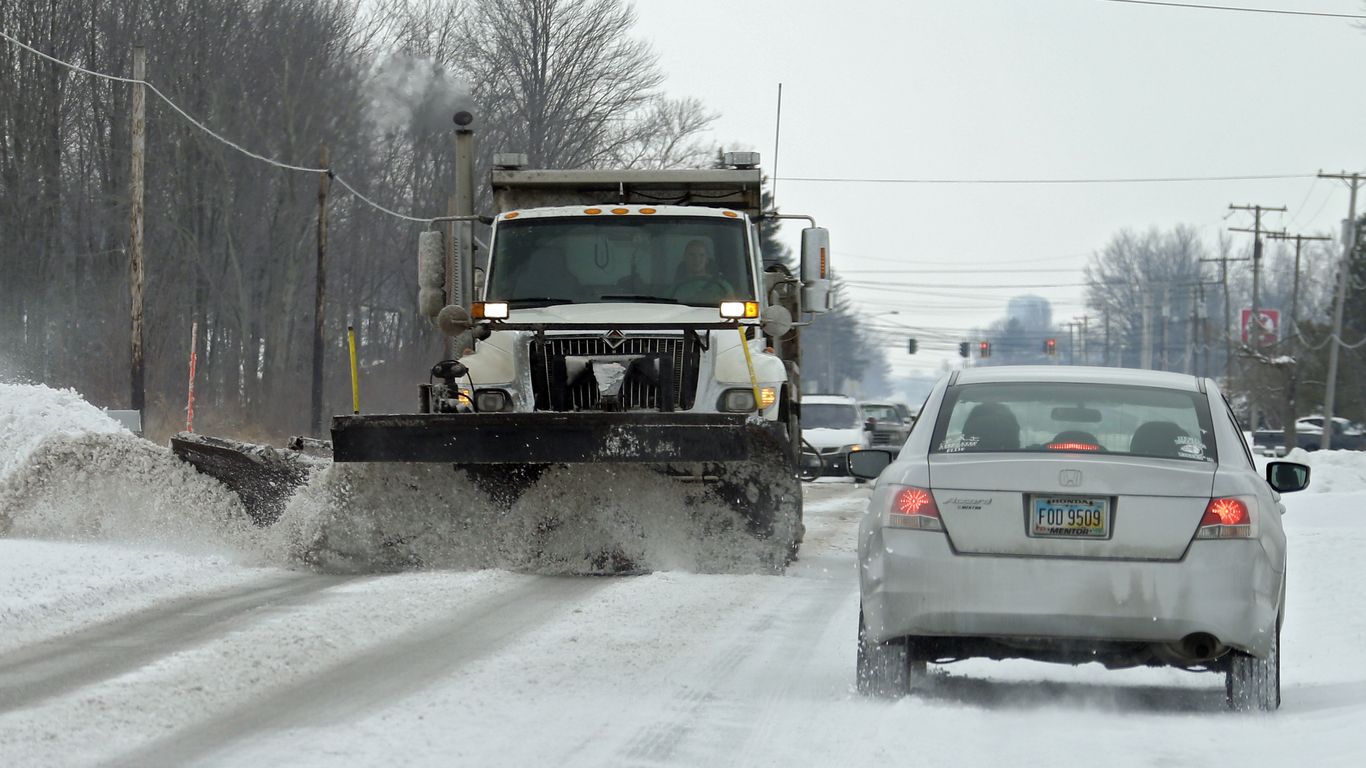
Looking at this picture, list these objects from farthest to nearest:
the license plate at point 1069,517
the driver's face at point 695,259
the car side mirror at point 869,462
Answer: the driver's face at point 695,259 < the car side mirror at point 869,462 < the license plate at point 1069,517

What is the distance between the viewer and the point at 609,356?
12.1 metres

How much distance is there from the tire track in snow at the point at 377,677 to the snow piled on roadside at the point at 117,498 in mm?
2885

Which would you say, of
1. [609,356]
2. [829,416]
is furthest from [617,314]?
[829,416]

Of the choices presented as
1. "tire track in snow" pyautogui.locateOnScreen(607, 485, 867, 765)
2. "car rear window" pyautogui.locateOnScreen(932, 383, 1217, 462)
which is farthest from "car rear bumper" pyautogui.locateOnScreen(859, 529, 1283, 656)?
"tire track in snow" pyautogui.locateOnScreen(607, 485, 867, 765)

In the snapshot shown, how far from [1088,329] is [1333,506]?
416 ft

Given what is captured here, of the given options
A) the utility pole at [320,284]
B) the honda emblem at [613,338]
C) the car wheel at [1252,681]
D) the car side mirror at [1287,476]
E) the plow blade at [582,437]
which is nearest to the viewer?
the car wheel at [1252,681]

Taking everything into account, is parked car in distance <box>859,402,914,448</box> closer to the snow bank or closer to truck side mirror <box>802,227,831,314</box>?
truck side mirror <box>802,227,831,314</box>

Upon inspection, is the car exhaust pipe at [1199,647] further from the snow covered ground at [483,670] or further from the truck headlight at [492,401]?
the truck headlight at [492,401]

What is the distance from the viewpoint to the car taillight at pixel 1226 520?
6438mm

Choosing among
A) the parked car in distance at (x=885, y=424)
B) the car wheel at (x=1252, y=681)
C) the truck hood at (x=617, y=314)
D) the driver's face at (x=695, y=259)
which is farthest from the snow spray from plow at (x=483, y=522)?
the parked car in distance at (x=885, y=424)

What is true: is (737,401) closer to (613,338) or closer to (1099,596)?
(613,338)

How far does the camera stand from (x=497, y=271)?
1298 centimetres

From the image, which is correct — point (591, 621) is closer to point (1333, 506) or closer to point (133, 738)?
point (133, 738)

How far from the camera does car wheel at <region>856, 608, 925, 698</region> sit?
6.82 metres
